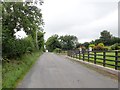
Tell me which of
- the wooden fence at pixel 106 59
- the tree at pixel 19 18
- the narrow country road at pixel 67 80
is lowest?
the narrow country road at pixel 67 80

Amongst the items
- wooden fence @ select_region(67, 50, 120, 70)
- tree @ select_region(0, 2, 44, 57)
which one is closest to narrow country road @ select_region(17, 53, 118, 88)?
wooden fence @ select_region(67, 50, 120, 70)

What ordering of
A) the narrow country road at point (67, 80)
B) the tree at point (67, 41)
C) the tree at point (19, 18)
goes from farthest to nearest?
the tree at point (67, 41)
the tree at point (19, 18)
the narrow country road at point (67, 80)

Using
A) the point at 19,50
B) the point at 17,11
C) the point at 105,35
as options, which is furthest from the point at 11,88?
the point at 105,35

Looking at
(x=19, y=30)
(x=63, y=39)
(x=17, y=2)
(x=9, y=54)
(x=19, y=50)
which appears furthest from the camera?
(x=63, y=39)

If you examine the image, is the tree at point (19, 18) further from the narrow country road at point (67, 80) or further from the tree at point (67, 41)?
the tree at point (67, 41)

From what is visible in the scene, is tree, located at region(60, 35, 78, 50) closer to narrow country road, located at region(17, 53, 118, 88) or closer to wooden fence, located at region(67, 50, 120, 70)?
wooden fence, located at region(67, 50, 120, 70)

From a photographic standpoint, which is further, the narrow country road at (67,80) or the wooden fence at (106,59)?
the wooden fence at (106,59)

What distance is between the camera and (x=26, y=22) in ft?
76.3

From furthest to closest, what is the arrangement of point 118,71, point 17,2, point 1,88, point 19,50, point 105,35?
point 105,35, point 17,2, point 19,50, point 118,71, point 1,88

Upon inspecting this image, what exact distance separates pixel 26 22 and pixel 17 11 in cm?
140

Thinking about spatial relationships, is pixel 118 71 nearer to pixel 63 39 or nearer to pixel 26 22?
pixel 26 22

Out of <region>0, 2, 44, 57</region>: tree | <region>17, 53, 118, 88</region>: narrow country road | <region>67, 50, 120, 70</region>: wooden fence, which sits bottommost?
<region>17, 53, 118, 88</region>: narrow country road

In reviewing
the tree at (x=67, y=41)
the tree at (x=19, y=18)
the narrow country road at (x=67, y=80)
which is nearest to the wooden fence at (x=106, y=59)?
the narrow country road at (x=67, y=80)

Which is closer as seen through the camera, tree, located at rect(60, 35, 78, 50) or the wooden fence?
the wooden fence
